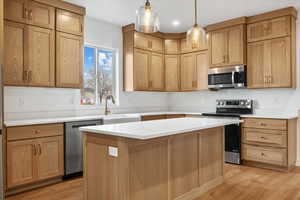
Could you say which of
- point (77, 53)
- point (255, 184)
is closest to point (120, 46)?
point (77, 53)

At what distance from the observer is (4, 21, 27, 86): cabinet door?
3.14m

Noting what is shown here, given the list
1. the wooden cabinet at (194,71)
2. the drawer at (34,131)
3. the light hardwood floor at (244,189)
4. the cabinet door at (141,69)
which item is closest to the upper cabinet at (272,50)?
the wooden cabinet at (194,71)

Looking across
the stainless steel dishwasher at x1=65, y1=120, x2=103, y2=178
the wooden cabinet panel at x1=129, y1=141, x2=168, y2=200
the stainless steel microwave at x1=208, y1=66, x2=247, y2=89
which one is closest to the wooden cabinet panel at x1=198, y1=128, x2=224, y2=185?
the wooden cabinet panel at x1=129, y1=141, x2=168, y2=200

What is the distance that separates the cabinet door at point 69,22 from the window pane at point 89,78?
683mm

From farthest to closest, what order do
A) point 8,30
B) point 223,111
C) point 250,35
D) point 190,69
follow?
point 190,69
point 223,111
point 250,35
point 8,30

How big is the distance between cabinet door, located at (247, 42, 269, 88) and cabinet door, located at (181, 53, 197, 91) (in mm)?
1252

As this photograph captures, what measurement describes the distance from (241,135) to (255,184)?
44.9 inches

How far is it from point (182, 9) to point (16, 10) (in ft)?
8.53

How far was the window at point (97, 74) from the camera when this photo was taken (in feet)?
15.1

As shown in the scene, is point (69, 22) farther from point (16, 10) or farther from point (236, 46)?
point (236, 46)

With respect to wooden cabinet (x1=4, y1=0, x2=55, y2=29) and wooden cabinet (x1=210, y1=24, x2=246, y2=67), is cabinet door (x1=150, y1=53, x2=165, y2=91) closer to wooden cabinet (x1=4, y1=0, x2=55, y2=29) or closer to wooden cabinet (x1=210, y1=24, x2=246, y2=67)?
wooden cabinet (x1=210, y1=24, x2=246, y2=67)

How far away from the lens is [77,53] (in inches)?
155

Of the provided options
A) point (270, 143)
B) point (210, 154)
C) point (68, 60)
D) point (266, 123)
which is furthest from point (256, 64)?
point (68, 60)

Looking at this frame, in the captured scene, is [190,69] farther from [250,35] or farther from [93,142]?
[93,142]
